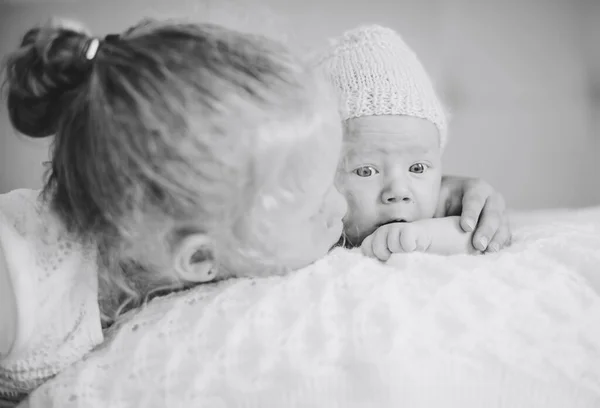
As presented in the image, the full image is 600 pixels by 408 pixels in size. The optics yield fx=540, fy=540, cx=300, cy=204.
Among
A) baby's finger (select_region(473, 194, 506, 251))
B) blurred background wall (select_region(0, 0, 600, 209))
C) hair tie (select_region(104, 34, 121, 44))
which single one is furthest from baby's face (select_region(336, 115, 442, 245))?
blurred background wall (select_region(0, 0, 600, 209))

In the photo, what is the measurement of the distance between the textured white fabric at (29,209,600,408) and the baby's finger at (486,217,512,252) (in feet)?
0.56

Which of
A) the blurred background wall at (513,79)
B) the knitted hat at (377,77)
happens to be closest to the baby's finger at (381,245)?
the knitted hat at (377,77)

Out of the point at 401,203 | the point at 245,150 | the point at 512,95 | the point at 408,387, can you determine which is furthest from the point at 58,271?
the point at 512,95

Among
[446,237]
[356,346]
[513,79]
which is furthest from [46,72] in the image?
[513,79]

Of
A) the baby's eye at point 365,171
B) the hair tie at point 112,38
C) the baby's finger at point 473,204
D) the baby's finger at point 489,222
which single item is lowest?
the baby's finger at point 489,222

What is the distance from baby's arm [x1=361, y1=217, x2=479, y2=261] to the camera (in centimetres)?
76

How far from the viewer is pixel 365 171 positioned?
0.91 meters

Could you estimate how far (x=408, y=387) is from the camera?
521 mm

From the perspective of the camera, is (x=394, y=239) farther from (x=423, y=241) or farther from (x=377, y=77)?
(x=377, y=77)

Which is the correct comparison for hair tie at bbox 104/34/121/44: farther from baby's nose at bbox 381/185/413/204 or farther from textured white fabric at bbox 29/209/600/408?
baby's nose at bbox 381/185/413/204

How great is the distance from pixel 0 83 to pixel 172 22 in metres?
0.27

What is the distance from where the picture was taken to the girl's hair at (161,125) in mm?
542

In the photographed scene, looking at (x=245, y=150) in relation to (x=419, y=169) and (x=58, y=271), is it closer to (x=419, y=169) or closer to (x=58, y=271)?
(x=58, y=271)

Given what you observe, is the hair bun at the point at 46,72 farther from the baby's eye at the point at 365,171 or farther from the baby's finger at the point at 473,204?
the baby's finger at the point at 473,204
